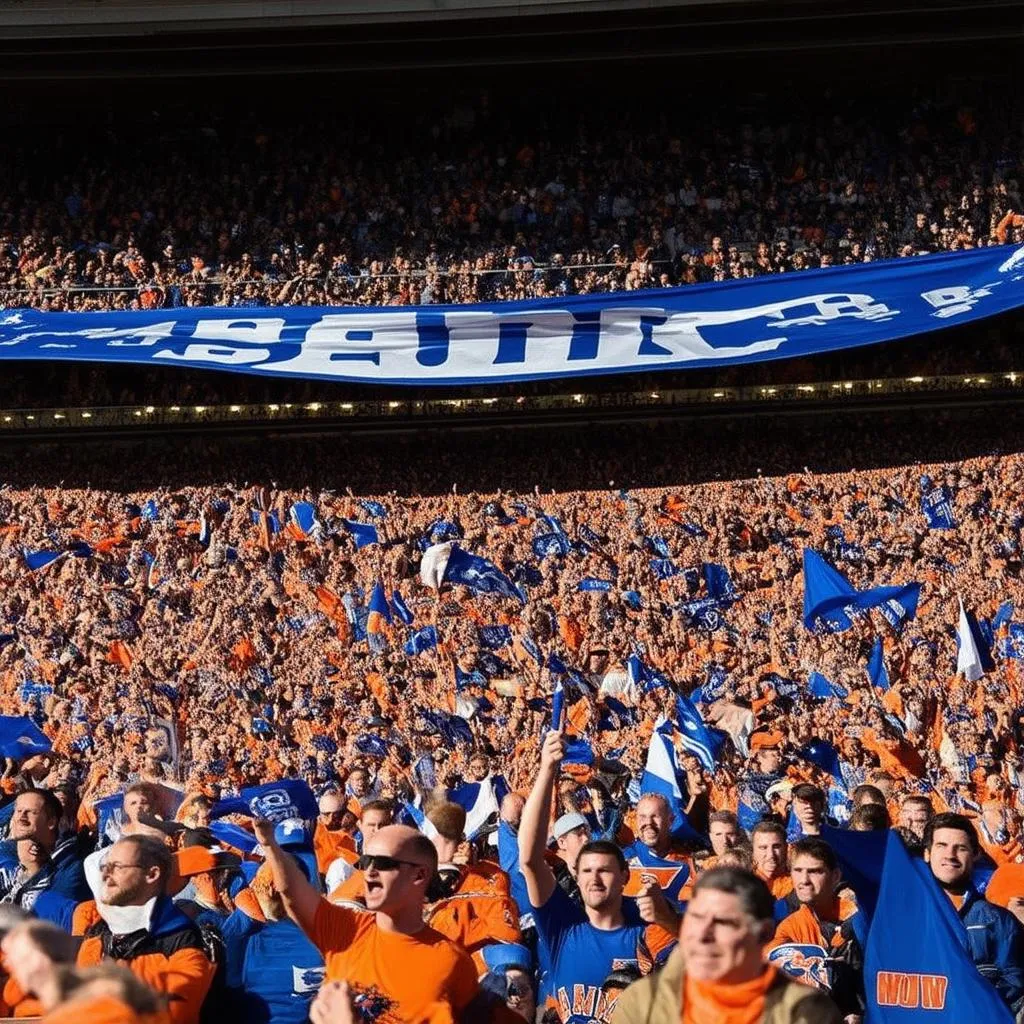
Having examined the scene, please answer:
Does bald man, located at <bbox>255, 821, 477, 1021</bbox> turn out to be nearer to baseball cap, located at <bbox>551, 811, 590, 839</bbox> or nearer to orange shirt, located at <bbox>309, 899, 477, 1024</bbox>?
orange shirt, located at <bbox>309, 899, 477, 1024</bbox>

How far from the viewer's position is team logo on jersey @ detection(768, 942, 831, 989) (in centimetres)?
495

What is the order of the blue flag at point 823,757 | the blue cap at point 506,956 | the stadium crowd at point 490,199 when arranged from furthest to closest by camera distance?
the stadium crowd at point 490,199 → the blue flag at point 823,757 → the blue cap at point 506,956

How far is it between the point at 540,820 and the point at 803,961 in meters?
1.32

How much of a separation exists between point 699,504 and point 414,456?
324cm

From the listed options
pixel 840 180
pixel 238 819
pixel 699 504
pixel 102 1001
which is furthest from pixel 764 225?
pixel 102 1001

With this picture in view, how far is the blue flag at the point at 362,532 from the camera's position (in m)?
14.8

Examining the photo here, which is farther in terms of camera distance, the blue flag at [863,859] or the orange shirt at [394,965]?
the blue flag at [863,859]

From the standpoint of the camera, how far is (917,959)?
4699 mm

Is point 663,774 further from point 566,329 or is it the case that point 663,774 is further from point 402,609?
point 566,329

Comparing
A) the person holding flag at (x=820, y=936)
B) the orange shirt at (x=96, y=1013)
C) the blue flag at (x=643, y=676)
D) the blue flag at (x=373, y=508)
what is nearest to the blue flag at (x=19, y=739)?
the blue flag at (x=643, y=676)

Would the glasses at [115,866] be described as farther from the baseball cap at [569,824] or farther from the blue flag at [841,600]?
the blue flag at [841,600]

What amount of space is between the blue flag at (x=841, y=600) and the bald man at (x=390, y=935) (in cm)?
942

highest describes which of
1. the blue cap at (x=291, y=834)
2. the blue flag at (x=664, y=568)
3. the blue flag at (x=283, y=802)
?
the blue cap at (x=291, y=834)

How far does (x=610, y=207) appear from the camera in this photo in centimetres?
1805
